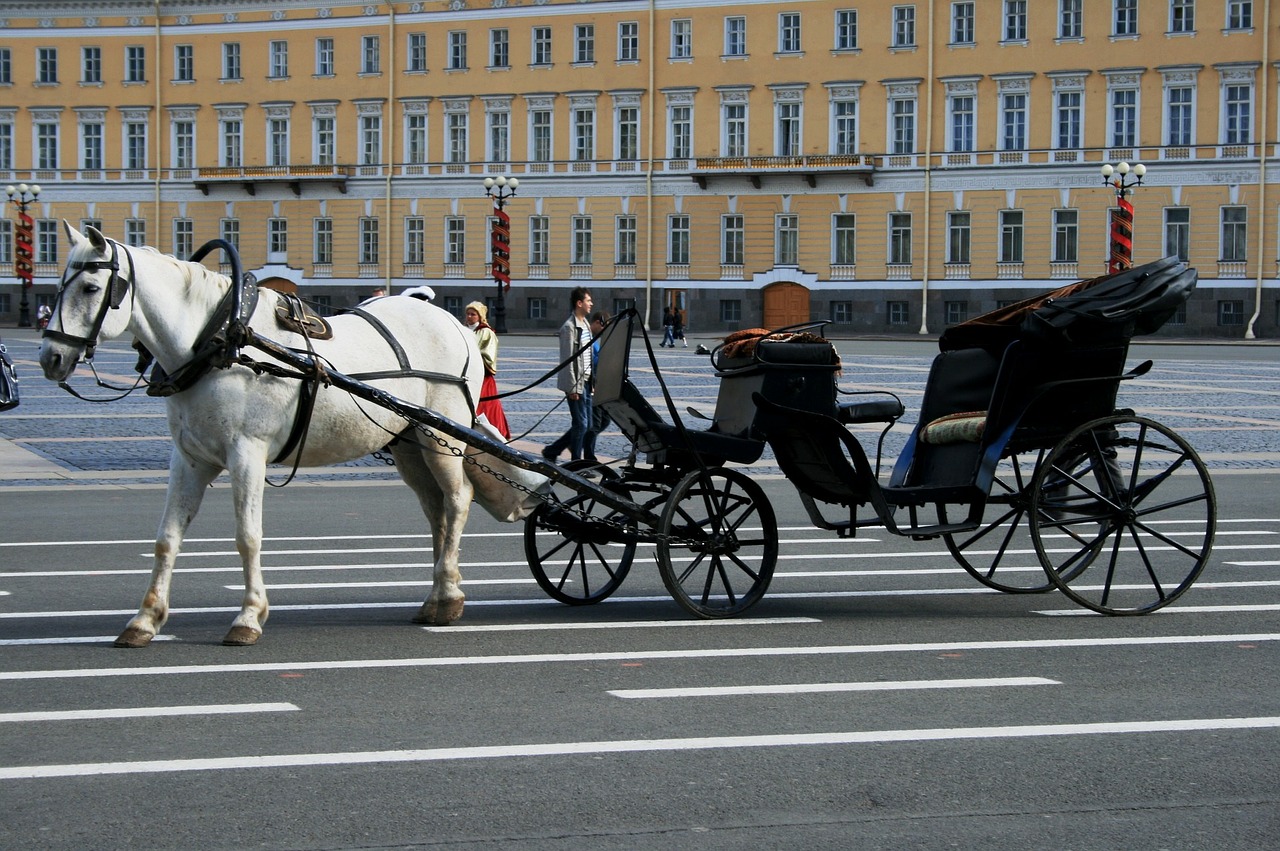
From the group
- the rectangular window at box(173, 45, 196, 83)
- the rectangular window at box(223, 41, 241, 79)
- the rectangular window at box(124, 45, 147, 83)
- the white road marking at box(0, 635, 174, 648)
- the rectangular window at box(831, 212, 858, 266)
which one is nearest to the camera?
the white road marking at box(0, 635, 174, 648)

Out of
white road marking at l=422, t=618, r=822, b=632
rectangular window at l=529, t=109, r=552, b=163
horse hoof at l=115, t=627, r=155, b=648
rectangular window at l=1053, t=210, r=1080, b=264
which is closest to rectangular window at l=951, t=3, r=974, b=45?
rectangular window at l=1053, t=210, r=1080, b=264

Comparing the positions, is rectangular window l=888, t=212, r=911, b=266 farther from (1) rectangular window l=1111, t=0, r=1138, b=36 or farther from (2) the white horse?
(2) the white horse

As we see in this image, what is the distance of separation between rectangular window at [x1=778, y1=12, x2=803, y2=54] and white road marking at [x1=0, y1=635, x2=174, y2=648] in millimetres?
56149

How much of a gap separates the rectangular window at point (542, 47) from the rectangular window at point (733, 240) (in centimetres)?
911

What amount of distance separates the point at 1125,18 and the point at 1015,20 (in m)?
3.65

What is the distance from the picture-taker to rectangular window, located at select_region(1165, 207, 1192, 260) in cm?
5800

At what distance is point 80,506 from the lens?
576 inches

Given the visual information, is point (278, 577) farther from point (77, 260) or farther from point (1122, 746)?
point (1122, 746)

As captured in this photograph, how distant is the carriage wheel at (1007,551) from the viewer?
9.44 m

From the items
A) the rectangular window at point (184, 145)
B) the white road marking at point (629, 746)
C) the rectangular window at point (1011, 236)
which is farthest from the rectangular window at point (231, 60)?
the white road marking at point (629, 746)

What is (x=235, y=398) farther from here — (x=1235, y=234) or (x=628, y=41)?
(x=628, y=41)

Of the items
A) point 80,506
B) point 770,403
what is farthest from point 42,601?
point 80,506

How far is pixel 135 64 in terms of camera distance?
227ft

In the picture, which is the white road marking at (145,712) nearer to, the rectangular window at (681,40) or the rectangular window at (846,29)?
the rectangular window at (846,29)
